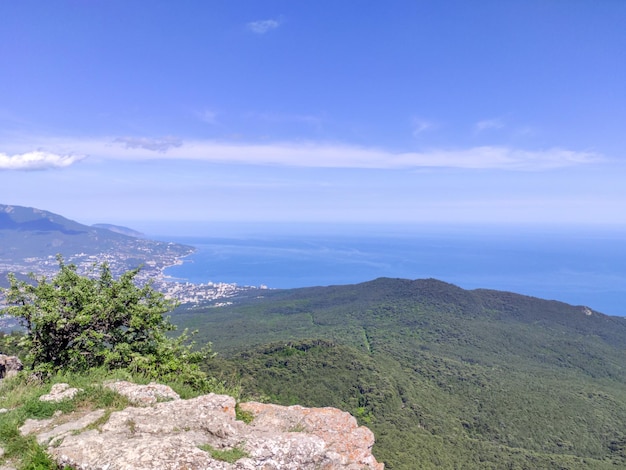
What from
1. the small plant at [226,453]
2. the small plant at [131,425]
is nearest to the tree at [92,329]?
the small plant at [131,425]

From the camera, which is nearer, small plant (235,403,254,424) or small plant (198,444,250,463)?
small plant (198,444,250,463)

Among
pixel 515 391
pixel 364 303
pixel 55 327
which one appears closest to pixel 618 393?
pixel 515 391

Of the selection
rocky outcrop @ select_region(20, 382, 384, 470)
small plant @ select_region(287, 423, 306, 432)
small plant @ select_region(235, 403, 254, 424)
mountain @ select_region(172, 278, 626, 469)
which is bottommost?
mountain @ select_region(172, 278, 626, 469)

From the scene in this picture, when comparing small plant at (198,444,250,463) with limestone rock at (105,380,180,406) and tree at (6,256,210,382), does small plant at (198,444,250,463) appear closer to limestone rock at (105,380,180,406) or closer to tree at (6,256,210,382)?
limestone rock at (105,380,180,406)

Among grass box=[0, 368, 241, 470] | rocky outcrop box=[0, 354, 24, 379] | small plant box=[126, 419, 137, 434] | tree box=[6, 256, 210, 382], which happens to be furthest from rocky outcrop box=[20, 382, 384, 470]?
rocky outcrop box=[0, 354, 24, 379]

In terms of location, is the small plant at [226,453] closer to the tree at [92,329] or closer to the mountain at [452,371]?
the tree at [92,329]

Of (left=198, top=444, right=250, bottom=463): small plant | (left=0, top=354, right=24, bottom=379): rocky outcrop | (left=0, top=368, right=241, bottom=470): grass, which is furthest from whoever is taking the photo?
(left=0, top=354, right=24, bottom=379): rocky outcrop

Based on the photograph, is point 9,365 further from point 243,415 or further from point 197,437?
point 197,437

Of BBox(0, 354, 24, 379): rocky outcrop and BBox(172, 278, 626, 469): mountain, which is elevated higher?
BBox(0, 354, 24, 379): rocky outcrop
